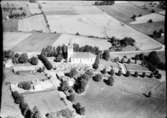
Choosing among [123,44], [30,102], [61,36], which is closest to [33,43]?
[61,36]

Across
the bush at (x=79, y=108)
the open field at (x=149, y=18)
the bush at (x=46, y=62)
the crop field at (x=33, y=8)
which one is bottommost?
the bush at (x=79, y=108)

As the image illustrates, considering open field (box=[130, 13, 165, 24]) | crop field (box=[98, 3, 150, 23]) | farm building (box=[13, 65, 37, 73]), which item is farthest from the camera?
crop field (box=[98, 3, 150, 23])

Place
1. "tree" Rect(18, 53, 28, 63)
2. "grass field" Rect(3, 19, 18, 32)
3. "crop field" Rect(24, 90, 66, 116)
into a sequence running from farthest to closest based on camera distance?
"grass field" Rect(3, 19, 18, 32) < "tree" Rect(18, 53, 28, 63) < "crop field" Rect(24, 90, 66, 116)

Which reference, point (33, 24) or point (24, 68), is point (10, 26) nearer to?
point (33, 24)

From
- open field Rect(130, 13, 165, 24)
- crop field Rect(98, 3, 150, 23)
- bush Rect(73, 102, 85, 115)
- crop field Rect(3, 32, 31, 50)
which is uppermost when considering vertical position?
crop field Rect(98, 3, 150, 23)

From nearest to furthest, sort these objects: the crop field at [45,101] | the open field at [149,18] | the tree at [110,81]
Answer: the crop field at [45,101]
the tree at [110,81]
the open field at [149,18]

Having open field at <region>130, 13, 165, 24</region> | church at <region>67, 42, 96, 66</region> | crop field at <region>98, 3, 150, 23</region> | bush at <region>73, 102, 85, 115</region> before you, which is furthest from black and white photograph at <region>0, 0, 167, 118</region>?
crop field at <region>98, 3, 150, 23</region>

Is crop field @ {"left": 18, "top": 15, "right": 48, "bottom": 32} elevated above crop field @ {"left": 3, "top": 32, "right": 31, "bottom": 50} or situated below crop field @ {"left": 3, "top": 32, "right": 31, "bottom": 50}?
above

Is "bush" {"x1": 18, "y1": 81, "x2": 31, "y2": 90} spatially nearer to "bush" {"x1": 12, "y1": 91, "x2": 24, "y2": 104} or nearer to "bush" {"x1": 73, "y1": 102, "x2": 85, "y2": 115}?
"bush" {"x1": 12, "y1": 91, "x2": 24, "y2": 104}

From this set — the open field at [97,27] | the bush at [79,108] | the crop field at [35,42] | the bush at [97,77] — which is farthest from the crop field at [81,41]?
the bush at [79,108]

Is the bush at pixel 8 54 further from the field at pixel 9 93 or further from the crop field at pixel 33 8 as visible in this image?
the crop field at pixel 33 8
